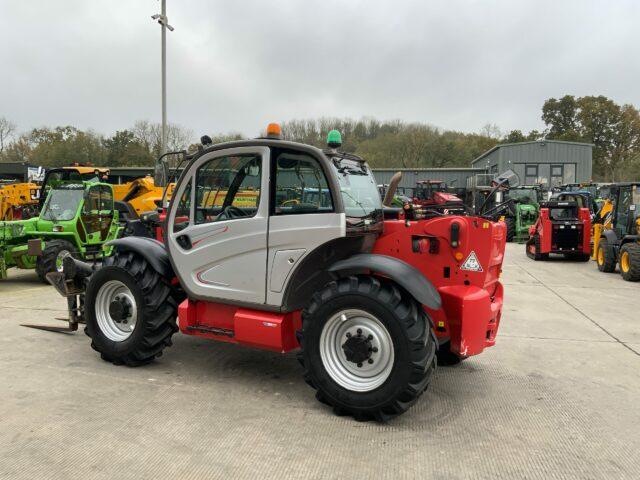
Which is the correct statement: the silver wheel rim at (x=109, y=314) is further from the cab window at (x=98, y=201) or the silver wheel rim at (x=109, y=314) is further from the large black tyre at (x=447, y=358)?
the cab window at (x=98, y=201)

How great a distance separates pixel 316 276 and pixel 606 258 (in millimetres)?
11034

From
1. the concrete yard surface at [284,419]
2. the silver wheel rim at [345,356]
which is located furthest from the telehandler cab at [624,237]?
the silver wheel rim at [345,356]

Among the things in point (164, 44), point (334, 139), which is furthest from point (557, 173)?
point (334, 139)

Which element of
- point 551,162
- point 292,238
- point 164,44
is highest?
point 164,44

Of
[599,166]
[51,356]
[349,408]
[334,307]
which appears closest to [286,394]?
[349,408]

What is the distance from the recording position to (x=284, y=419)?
12.3 ft

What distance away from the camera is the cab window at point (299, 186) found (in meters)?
3.94

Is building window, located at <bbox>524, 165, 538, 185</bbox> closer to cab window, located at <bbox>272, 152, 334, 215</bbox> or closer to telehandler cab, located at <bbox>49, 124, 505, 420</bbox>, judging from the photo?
telehandler cab, located at <bbox>49, 124, 505, 420</bbox>

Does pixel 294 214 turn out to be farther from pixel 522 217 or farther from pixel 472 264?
pixel 522 217

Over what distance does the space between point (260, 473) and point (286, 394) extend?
1208 mm

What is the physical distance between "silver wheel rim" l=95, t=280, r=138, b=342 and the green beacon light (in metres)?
2.46

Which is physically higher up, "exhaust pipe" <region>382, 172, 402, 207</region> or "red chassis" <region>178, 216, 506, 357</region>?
"exhaust pipe" <region>382, 172, 402, 207</region>

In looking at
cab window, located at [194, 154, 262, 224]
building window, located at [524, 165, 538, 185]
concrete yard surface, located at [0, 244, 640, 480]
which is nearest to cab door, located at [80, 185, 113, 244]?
concrete yard surface, located at [0, 244, 640, 480]

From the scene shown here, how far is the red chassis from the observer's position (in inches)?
149
